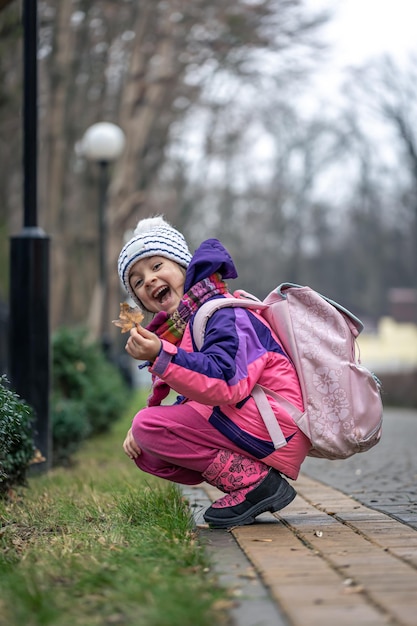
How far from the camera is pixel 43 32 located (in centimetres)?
1788

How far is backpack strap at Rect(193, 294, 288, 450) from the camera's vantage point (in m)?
4.44

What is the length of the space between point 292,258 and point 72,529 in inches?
2146

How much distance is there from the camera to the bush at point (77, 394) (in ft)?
29.3

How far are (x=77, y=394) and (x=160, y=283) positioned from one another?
665 centimetres

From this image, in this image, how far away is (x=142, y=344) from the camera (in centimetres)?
410

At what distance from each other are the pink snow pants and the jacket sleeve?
0.79 feet

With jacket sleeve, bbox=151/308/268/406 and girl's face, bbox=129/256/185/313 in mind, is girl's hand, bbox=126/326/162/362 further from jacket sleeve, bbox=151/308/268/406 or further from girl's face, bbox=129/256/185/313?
girl's face, bbox=129/256/185/313

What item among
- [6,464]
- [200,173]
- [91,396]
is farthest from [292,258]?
[6,464]

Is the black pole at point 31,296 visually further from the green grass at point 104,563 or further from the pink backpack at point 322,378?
the pink backpack at point 322,378

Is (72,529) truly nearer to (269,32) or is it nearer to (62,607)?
(62,607)

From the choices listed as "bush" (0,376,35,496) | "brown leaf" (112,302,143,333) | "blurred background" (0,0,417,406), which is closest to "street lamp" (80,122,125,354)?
"blurred background" (0,0,417,406)

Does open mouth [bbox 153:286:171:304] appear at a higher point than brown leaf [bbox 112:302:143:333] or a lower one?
higher

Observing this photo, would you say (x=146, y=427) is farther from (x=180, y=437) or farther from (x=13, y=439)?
(x=13, y=439)

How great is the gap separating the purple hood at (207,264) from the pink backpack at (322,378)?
13 cm
